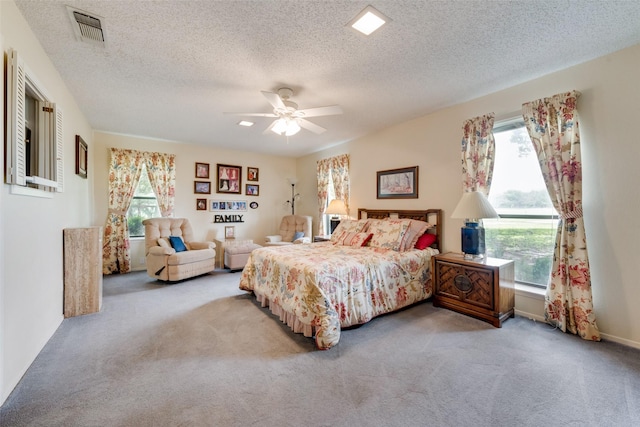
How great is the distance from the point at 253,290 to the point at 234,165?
3.54m

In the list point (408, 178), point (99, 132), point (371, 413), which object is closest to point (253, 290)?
point (371, 413)

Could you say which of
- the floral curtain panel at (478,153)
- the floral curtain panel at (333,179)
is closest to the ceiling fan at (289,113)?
the floral curtain panel at (478,153)

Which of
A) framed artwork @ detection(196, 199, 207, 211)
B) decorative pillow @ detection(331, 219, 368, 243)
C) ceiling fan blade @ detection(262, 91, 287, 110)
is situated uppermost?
ceiling fan blade @ detection(262, 91, 287, 110)

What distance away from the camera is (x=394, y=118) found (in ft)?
12.9

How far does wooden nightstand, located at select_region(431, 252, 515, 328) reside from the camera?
8.61ft

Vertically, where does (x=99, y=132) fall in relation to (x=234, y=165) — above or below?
above

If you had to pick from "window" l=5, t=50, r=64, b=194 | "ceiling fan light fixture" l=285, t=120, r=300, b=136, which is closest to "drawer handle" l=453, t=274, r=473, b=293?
"ceiling fan light fixture" l=285, t=120, r=300, b=136

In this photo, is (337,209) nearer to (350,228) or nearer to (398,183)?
(350,228)

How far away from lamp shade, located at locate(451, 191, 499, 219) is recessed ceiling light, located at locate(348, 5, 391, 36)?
78.6 inches

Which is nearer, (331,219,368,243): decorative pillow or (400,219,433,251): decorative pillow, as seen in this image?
(400,219,433,251): decorative pillow

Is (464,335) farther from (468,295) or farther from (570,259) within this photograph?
(570,259)

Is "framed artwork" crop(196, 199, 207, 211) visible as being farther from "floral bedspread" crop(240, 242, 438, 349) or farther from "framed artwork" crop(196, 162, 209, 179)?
"floral bedspread" crop(240, 242, 438, 349)

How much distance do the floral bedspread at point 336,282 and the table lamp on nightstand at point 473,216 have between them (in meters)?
0.53

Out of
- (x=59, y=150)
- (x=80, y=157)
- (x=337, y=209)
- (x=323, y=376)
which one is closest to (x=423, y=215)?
(x=337, y=209)
